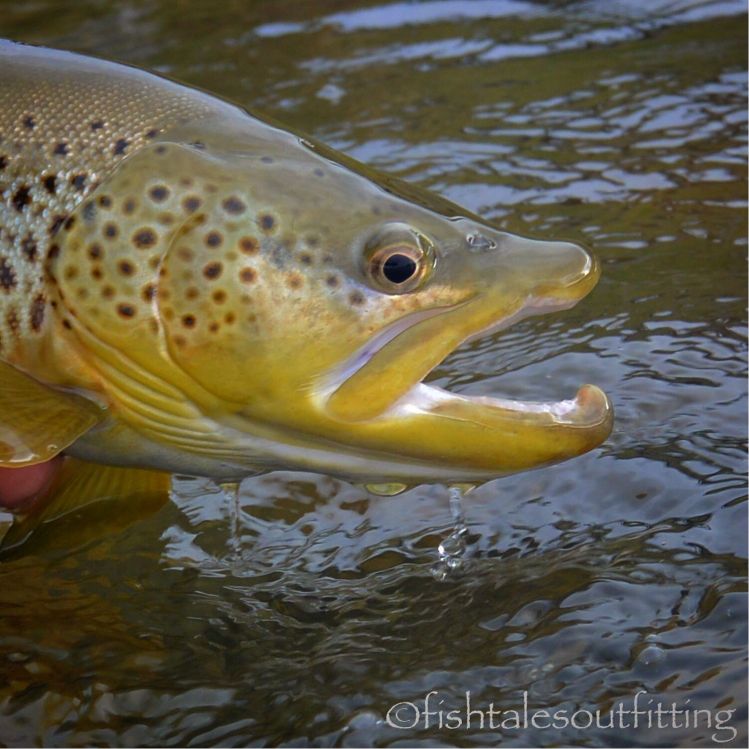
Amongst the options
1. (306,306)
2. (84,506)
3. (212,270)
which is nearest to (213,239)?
(212,270)

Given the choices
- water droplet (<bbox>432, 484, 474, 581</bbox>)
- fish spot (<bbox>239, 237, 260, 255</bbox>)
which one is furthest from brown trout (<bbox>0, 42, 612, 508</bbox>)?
water droplet (<bbox>432, 484, 474, 581</bbox>)

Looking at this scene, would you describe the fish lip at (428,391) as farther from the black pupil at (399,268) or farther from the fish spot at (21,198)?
the fish spot at (21,198)

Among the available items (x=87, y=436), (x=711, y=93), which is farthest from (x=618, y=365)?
(x=711, y=93)

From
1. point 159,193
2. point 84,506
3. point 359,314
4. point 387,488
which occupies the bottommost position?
point 84,506

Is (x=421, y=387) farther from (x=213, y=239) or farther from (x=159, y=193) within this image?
(x=159, y=193)

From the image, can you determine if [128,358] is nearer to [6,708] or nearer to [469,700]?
[6,708]

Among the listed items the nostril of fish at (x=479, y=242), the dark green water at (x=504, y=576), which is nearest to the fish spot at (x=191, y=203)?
the nostril of fish at (x=479, y=242)
